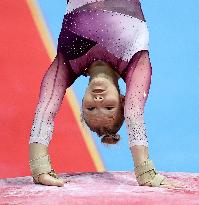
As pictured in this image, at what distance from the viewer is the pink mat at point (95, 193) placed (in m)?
1.31

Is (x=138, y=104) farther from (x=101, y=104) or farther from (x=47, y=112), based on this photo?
(x=47, y=112)

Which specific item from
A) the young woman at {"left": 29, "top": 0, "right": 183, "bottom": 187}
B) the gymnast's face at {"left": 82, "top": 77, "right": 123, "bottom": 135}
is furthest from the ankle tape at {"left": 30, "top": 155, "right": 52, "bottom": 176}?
the gymnast's face at {"left": 82, "top": 77, "right": 123, "bottom": 135}

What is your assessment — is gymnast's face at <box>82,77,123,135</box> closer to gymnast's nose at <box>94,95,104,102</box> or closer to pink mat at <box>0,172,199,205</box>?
gymnast's nose at <box>94,95,104,102</box>

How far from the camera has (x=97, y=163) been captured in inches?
105

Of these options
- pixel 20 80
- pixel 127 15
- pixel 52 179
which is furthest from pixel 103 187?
pixel 20 80

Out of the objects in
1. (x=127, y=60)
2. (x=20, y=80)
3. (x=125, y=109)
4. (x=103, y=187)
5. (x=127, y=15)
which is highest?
(x=20, y=80)

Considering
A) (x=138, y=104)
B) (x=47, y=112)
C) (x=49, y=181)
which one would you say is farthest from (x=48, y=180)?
(x=138, y=104)


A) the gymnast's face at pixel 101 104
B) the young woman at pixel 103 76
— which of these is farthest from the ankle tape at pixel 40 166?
the gymnast's face at pixel 101 104

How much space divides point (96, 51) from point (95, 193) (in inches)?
16.9

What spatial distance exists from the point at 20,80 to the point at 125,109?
1245mm

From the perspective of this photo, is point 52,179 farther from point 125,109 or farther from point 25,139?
point 25,139

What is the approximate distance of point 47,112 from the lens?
161 cm

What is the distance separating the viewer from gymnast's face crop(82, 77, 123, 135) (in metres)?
1.56

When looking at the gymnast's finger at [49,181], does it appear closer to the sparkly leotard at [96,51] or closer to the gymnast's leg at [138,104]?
the sparkly leotard at [96,51]
